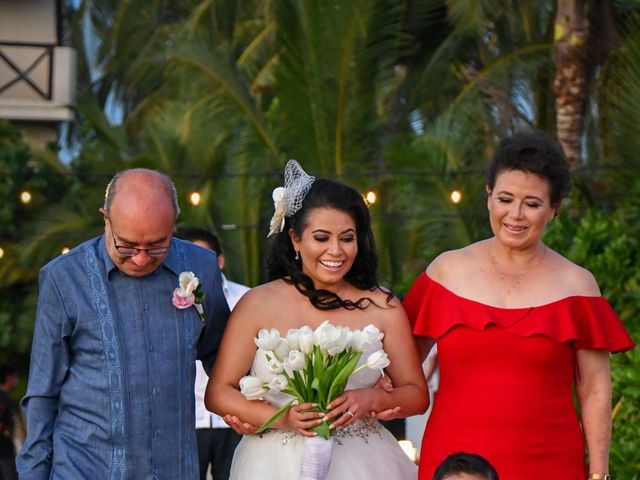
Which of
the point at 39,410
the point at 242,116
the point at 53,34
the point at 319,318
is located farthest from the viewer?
the point at 53,34

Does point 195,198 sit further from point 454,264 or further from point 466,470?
point 466,470

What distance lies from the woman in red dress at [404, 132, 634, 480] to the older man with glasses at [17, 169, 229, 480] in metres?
1.11

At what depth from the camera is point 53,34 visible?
25.4m

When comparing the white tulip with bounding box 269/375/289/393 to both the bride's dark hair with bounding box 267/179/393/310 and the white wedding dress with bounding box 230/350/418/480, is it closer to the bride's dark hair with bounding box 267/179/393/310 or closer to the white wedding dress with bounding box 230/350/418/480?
the white wedding dress with bounding box 230/350/418/480

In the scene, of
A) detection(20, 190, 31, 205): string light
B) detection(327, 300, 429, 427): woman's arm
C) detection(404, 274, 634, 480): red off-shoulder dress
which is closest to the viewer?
detection(404, 274, 634, 480): red off-shoulder dress

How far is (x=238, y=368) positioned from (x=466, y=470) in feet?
4.00

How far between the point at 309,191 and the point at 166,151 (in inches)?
516

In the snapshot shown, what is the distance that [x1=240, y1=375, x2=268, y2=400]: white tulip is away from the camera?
5773mm

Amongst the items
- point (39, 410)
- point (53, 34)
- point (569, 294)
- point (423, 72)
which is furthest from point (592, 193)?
point (53, 34)

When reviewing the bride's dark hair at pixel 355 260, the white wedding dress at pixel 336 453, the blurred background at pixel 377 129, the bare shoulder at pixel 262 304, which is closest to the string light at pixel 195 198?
the blurred background at pixel 377 129

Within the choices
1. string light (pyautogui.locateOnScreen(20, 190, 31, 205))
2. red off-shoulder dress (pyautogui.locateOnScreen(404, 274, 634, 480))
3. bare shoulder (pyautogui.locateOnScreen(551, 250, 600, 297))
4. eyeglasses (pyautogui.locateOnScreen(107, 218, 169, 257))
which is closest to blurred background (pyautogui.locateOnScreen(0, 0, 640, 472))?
string light (pyautogui.locateOnScreen(20, 190, 31, 205))

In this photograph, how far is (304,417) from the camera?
569cm

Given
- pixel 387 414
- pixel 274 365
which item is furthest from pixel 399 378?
pixel 274 365

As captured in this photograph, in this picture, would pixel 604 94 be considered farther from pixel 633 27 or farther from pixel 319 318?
pixel 319 318
